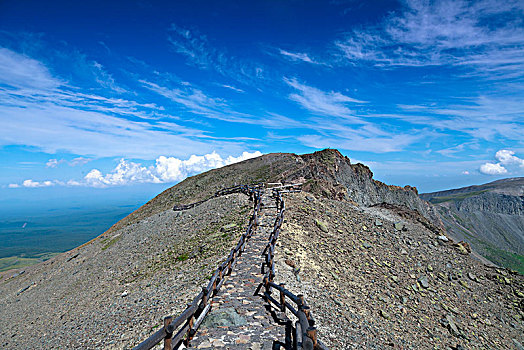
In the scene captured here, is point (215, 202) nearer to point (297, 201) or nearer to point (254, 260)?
point (297, 201)

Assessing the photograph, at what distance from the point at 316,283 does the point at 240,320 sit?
716cm

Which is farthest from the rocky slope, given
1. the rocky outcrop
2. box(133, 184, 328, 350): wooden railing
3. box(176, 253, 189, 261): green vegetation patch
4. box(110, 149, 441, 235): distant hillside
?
box(110, 149, 441, 235): distant hillside

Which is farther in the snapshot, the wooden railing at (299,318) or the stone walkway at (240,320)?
the stone walkway at (240,320)

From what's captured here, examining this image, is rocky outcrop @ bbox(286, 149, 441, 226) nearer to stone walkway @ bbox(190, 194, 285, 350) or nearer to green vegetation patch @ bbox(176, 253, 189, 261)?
green vegetation patch @ bbox(176, 253, 189, 261)

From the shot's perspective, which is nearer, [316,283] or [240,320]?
[240,320]

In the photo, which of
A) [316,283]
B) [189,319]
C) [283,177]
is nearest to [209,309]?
[189,319]

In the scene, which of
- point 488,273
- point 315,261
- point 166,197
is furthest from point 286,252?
point 166,197

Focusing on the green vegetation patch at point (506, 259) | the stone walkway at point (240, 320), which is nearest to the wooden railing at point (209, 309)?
the stone walkway at point (240, 320)

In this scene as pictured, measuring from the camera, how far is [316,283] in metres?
16.9

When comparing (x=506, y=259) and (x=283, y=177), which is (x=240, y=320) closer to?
(x=283, y=177)

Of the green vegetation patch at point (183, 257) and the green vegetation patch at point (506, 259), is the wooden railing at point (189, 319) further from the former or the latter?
the green vegetation patch at point (506, 259)

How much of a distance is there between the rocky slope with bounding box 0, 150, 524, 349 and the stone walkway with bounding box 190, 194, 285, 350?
221 cm

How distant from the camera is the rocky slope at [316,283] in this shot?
49.5 ft

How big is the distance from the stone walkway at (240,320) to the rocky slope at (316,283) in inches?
87.1
